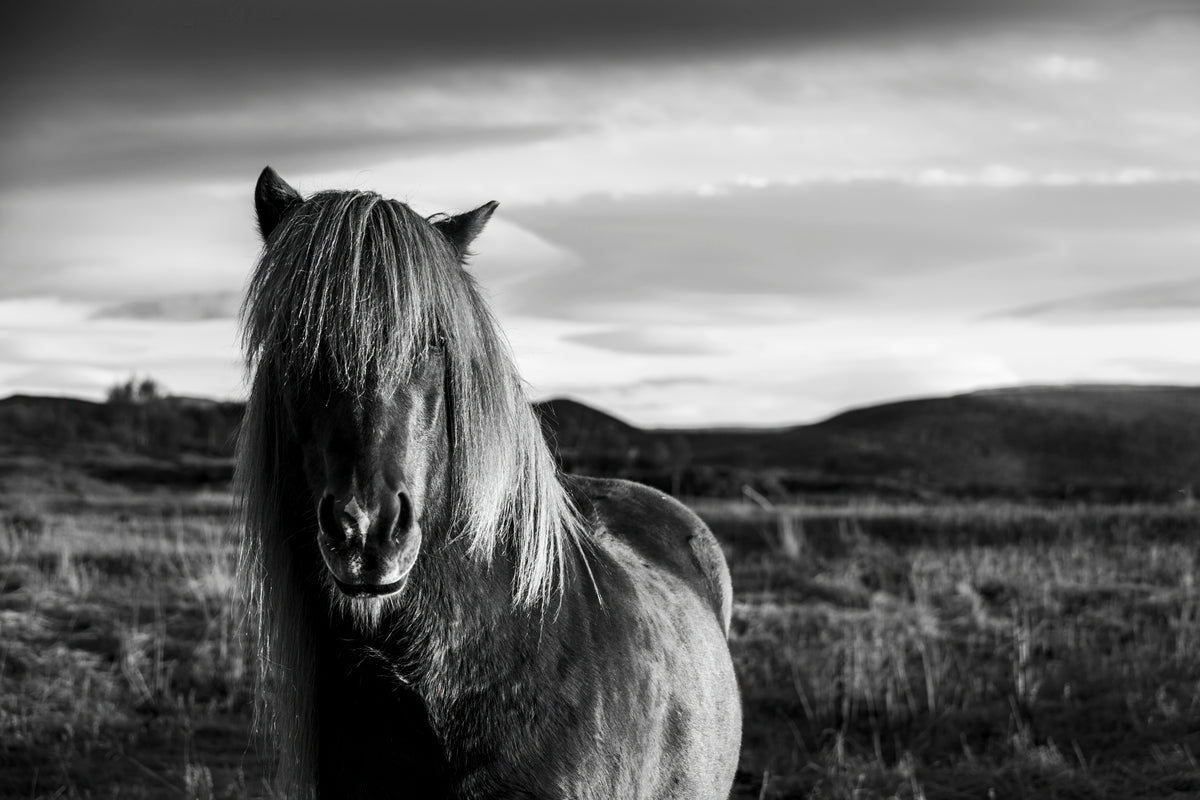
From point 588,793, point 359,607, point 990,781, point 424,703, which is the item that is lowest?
point 990,781

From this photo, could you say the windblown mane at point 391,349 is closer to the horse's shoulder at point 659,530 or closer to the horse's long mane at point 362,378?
the horse's long mane at point 362,378

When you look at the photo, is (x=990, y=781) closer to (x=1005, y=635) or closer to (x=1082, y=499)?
(x=1005, y=635)

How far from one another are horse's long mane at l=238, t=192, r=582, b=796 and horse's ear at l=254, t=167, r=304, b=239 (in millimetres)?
104

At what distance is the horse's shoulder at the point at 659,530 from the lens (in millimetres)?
4113

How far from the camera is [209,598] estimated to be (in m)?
9.63

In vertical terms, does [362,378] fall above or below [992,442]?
above

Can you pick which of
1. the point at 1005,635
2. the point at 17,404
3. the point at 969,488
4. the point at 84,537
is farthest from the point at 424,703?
the point at 17,404

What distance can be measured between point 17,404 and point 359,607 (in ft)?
161

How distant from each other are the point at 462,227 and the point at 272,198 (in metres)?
0.52

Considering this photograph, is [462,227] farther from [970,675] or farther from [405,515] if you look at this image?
[970,675]

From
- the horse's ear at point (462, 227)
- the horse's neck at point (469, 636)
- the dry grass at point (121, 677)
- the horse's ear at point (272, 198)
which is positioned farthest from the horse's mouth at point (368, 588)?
the dry grass at point (121, 677)

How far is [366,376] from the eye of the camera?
250 cm

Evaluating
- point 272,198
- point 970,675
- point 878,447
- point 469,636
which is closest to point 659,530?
point 469,636

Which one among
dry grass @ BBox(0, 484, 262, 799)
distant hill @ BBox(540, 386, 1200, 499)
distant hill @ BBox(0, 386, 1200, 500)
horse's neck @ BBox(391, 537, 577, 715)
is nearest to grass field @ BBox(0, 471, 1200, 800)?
dry grass @ BBox(0, 484, 262, 799)
